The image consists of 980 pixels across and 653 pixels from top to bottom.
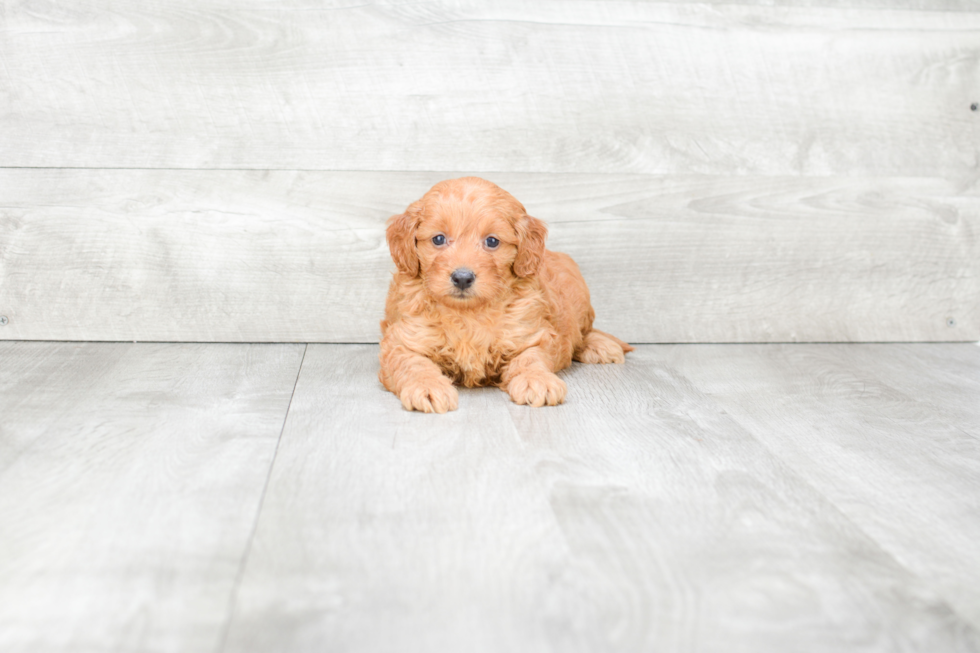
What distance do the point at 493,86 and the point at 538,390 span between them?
1.22 metres

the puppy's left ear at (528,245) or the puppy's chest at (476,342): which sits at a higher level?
the puppy's left ear at (528,245)

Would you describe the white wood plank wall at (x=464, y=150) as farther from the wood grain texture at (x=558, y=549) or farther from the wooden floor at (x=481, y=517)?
the wood grain texture at (x=558, y=549)

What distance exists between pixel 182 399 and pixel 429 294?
0.71 meters

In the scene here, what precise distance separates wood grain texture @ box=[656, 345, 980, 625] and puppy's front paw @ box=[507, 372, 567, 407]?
17.8 inches

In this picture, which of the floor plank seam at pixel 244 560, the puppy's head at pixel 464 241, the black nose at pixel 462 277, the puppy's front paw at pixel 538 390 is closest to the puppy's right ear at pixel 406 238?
the puppy's head at pixel 464 241

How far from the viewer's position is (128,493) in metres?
1.46

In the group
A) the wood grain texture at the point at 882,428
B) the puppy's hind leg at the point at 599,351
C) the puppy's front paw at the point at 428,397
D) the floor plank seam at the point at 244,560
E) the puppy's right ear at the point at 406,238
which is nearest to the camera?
the floor plank seam at the point at 244,560

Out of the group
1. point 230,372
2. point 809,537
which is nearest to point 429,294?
point 230,372

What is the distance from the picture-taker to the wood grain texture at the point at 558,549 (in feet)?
3.50

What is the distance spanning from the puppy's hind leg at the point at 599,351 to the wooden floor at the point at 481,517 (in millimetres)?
286

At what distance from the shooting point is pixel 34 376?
2268mm

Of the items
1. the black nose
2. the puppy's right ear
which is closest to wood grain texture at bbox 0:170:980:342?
the puppy's right ear

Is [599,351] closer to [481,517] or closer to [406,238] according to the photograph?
[406,238]

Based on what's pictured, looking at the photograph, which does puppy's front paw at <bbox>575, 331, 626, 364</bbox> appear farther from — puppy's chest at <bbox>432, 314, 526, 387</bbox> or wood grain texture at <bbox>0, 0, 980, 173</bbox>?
wood grain texture at <bbox>0, 0, 980, 173</bbox>
